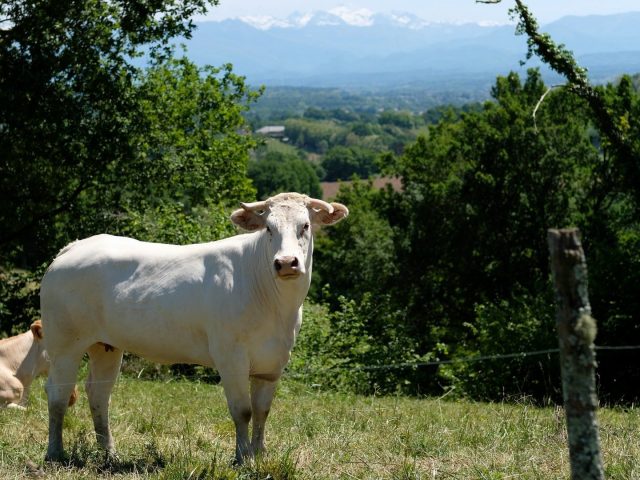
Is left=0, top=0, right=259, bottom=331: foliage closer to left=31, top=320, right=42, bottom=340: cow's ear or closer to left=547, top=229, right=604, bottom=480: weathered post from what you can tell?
left=31, top=320, right=42, bottom=340: cow's ear

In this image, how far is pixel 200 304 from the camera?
7.79 metres

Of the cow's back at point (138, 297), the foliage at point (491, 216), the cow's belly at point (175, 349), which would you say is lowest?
the foliage at point (491, 216)

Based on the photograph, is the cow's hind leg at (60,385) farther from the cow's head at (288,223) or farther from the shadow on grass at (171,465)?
the cow's head at (288,223)

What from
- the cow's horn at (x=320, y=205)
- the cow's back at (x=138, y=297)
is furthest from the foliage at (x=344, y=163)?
the cow's horn at (x=320, y=205)

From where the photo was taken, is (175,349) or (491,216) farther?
(491,216)

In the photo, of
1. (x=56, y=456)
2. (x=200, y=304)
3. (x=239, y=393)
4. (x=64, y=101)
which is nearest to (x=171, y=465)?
(x=239, y=393)

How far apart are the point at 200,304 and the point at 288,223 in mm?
1080

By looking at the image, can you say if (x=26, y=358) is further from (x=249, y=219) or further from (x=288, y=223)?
(x=288, y=223)

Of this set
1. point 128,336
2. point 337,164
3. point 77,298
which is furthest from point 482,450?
point 337,164

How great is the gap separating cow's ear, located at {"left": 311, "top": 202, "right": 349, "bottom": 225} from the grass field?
200cm

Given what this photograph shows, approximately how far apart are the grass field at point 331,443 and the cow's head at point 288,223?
5.05ft

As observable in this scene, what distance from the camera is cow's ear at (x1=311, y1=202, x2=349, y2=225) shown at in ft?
26.3

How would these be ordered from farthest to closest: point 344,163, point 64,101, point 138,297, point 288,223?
point 344,163
point 64,101
point 138,297
point 288,223

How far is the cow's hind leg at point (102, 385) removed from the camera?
855cm
